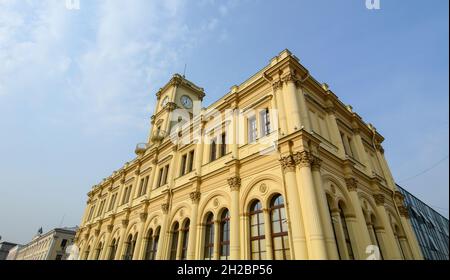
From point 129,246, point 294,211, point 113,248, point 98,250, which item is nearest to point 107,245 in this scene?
point 113,248

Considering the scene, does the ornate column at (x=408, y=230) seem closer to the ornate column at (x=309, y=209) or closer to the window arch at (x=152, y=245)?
the ornate column at (x=309, y=209)

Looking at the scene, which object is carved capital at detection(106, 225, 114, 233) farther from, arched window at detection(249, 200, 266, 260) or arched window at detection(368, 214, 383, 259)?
arched window at detection(368, 214, 383, 259)

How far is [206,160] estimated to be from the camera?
52.2ft

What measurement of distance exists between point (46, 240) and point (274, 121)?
6963cm

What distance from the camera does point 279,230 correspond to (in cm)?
1042

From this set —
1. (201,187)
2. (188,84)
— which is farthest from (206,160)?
(188,84)

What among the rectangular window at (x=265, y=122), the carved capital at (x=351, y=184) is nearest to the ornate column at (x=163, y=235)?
the rectangular window at (x=265, y=122)

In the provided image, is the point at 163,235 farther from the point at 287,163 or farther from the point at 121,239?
the point at 287,163

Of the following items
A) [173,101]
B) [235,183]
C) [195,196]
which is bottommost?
[235,183]

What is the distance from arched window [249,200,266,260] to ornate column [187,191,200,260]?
3949mm

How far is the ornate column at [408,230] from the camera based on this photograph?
14.5 metres

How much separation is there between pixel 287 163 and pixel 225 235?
548cm

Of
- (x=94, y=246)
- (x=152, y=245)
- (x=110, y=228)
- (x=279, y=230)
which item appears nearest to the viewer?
(x=279, y=230)

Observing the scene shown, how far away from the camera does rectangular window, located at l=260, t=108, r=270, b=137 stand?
13.2m
